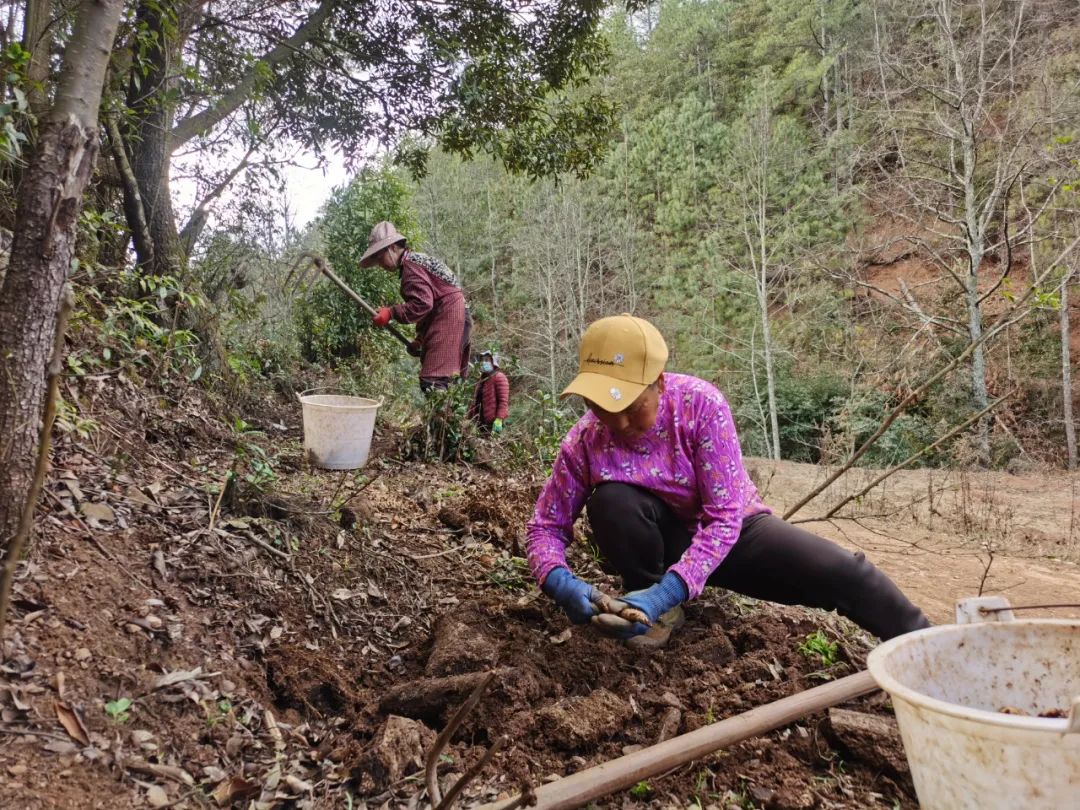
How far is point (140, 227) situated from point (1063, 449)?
49.0 feet

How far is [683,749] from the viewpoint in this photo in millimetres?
1602

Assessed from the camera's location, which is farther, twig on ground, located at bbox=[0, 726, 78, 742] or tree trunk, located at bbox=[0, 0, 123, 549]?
tree trunk, located at bbox=[0, 0, 123, 549]

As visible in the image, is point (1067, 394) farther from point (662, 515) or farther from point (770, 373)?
point (662, 515)

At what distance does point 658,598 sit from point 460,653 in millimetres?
645

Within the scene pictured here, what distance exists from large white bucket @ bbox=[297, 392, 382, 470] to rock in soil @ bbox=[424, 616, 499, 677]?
7.43 feet

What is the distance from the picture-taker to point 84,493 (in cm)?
237

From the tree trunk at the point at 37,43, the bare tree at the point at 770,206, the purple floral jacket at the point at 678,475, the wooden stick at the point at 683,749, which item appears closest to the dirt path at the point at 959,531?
the purple floral jacket at the point at 678,475

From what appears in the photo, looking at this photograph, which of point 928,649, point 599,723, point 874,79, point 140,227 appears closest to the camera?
point 928,649

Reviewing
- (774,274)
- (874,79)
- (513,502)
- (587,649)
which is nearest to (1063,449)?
(774,274)

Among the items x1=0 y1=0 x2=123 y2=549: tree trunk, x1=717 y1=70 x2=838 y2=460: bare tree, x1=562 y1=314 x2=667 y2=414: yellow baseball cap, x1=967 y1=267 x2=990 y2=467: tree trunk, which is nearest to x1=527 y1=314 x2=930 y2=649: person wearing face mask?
x1=562 y1=314 x2=667 y2=414: yellow baseball cap

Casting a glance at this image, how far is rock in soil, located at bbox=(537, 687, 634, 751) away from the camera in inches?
71.0

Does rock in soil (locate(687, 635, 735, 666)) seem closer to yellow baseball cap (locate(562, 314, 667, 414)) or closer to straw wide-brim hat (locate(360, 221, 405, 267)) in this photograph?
yellow baseball cap (locate(562, 314, 667, 414))

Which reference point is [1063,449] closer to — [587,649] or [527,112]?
[527,112]

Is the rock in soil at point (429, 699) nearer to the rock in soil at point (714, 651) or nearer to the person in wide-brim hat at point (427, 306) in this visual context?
the rock in soil at point (714, 651)
